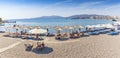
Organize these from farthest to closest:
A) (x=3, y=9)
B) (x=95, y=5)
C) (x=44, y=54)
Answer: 1. (x=95, y=5)
2. (x=44, y=54)
3. (x=3, y=9)

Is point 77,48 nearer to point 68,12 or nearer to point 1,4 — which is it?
point 68,12

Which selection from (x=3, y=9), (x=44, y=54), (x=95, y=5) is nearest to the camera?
(x=3, y=9)


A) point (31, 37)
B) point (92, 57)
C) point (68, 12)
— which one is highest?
point (68, 12)

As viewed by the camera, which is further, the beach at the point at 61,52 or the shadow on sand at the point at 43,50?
the shadow on sand at the point at 43,50

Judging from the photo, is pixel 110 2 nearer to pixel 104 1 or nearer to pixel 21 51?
pixel 104 1

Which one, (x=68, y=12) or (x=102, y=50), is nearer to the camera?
(x=68, y=12)

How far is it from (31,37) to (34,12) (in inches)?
63.9

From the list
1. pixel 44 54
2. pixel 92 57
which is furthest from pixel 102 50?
pixel 44 54

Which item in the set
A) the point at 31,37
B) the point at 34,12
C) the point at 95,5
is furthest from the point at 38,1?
the point at 95,5

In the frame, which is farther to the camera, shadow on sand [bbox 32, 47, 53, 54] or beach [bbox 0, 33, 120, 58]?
shadow on sand [bbox 32, 47, 53, 54]

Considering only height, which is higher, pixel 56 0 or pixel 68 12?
pixel 56 0

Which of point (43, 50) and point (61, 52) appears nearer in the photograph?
point (61, 52)

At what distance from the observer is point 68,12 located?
728cm

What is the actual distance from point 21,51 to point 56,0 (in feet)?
7.98
